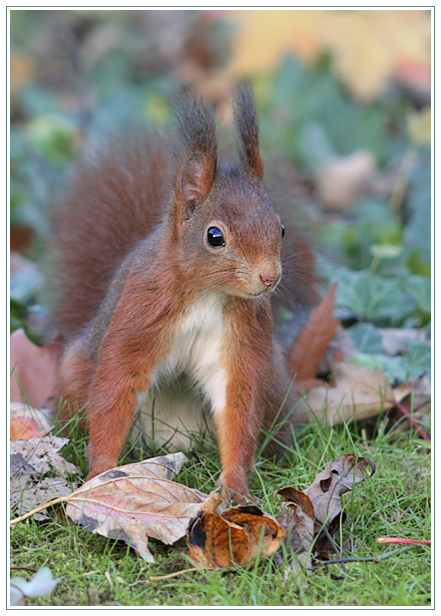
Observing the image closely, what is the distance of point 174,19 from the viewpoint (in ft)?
19.1

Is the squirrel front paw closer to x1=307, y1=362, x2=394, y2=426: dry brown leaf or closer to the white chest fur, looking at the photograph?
the white chest fur

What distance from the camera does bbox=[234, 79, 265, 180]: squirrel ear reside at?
5.57ft

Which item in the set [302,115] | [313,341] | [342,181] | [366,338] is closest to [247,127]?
[313,341]

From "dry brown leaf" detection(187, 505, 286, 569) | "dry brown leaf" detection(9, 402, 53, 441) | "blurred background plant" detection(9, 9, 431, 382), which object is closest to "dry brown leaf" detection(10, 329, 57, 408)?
"dry brown leaf" detection(9, 402, 53, 441)

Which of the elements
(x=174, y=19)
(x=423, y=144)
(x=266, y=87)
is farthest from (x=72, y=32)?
(x=423, y=144)

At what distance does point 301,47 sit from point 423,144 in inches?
40.4

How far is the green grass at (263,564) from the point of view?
1384mm

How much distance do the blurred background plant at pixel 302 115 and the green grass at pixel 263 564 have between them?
25.0 inches

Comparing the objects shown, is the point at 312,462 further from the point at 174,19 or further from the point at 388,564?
the point at 174,19

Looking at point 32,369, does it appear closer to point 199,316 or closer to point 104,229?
point 104,229

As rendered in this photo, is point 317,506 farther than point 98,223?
No

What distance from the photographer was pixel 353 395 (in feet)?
7.29

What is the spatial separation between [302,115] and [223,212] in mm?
2866

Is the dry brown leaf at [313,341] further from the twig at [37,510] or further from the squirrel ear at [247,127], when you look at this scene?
the twig at [37,510]
